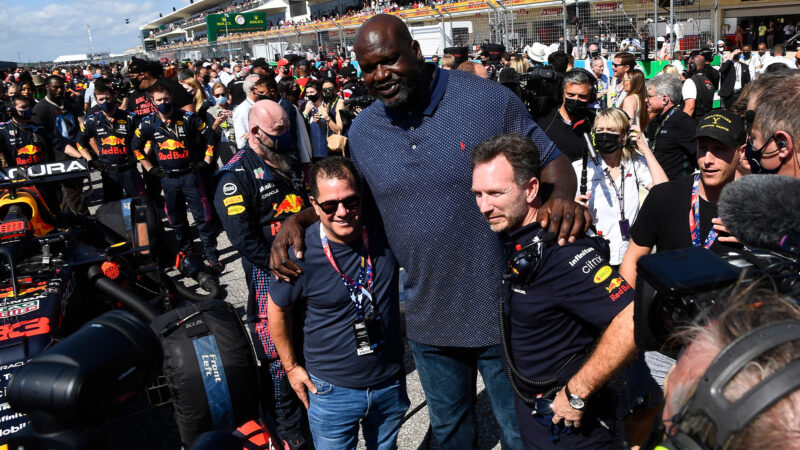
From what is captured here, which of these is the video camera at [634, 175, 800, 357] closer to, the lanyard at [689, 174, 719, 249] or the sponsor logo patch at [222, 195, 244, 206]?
the lanyard at [689, 174, 719, 249]

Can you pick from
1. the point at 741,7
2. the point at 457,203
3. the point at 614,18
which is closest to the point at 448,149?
the point at 457,203

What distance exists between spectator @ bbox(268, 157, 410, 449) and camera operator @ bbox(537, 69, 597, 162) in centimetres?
249

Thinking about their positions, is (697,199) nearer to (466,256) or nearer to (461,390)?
(466,256)

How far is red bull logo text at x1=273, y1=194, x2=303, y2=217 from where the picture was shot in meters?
3.71

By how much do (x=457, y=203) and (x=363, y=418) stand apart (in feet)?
3.66

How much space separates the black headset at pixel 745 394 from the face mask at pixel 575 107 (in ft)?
12.6

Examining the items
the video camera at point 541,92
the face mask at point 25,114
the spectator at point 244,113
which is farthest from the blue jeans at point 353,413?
the face mask at point 25,114

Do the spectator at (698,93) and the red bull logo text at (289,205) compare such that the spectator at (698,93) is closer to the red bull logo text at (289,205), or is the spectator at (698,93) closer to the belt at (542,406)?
the red bull logo text at (289,205)

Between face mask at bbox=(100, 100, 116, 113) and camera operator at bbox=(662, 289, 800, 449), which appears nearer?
camera operator at bbox=(662, 289, 800, 449)

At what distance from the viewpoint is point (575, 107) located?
4.43 m

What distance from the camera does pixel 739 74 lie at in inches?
458

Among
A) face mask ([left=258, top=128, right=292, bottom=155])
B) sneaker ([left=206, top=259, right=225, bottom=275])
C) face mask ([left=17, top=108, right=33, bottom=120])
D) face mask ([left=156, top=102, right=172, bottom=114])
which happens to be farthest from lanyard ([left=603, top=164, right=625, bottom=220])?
face mask ([left=17, top=108, right=33, bottom=120])

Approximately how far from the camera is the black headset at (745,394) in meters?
0.73

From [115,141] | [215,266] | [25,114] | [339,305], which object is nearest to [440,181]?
[339,305]
